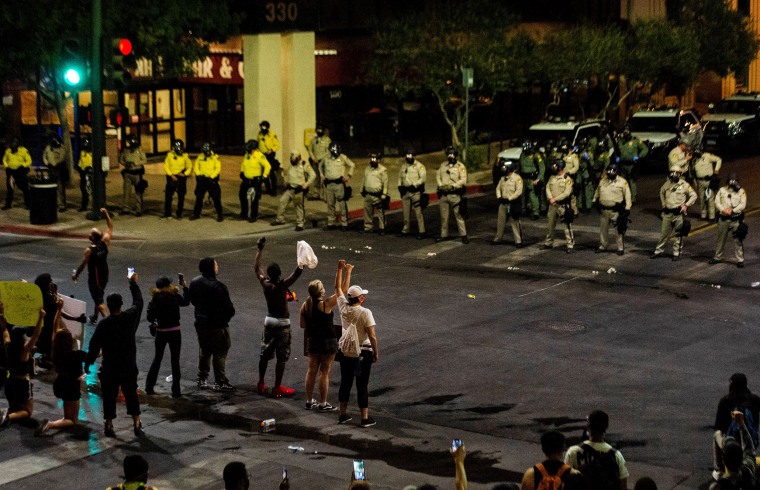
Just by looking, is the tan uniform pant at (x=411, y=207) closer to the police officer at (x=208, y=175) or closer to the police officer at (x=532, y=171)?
the police officer at (x=532, y=171)

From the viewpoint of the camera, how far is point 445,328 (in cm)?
1714

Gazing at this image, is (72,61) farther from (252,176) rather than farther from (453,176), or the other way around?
(453,176)

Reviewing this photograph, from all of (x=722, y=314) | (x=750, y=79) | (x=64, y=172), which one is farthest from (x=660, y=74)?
(x=722, y=314)

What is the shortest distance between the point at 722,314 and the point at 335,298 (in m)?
7.29

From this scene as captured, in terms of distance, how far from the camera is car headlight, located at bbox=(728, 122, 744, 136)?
37.6 m

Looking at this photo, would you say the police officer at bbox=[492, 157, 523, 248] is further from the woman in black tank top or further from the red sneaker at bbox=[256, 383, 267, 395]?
the woman in black tank top

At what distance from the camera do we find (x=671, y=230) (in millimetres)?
22312

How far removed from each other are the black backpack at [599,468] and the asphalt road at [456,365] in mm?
2426

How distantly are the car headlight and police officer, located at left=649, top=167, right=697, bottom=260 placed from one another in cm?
1614

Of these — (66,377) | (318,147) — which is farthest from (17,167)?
(66,377)

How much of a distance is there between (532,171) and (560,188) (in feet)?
9.18

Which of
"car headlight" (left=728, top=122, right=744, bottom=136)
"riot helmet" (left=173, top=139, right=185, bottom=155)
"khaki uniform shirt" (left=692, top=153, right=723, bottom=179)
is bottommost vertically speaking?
"khaki uniform shirt" (left=692, top=153, right=723, bottom=179)

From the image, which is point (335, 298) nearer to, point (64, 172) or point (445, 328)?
point (445, 328)

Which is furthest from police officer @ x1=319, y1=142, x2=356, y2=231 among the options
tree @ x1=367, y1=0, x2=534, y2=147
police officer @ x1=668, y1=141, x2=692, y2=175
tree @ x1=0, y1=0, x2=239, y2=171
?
tree @ x1=367, y1=0, x2=534, y2=147
